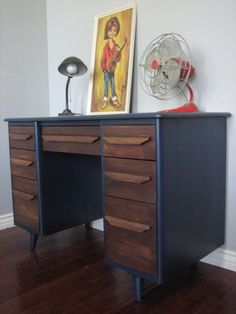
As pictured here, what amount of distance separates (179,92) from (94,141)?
57 centimetres

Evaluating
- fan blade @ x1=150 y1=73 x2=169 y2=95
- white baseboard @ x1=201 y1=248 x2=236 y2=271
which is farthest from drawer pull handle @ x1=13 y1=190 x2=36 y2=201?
white baseboard @ x1=201 y1=248 x2=236 y2=271

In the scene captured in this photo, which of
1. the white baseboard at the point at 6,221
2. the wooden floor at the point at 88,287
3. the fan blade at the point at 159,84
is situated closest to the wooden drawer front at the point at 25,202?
the wooden floor at the point at 88,287

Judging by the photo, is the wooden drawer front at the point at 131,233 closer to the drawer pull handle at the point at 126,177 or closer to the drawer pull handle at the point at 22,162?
the drawer pull handle at the point at 126,177

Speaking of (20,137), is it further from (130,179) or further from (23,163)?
(130,179)

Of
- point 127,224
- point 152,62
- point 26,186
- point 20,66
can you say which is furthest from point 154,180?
point 20,66

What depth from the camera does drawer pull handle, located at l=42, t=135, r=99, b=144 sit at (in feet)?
5.28

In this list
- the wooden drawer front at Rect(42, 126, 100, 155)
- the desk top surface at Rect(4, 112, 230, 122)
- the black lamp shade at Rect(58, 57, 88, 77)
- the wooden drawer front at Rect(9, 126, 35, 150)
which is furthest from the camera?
the black lamp shade at Rect(58, 57, 88, 77)

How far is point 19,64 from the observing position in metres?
2.52

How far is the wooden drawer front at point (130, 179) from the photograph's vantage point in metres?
1.35

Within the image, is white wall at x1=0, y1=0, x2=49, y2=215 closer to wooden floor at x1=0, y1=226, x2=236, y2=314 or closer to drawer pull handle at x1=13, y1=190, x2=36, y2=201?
drawer pull handle at x1=13, y1=190, x2=36, y2=201

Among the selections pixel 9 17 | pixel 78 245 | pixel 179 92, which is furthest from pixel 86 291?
pixel 9 17

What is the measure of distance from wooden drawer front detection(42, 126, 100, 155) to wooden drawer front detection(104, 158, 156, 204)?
152mm

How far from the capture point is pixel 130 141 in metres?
1.39

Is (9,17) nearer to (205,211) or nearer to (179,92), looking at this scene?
(179,92)
